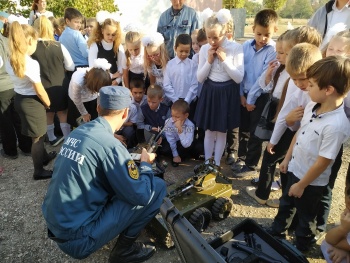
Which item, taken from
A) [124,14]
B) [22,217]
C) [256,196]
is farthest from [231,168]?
[124,14]

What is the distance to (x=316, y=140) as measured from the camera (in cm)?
210

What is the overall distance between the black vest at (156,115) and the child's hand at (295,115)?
78.7 inches

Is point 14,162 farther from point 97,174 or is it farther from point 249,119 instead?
point 249,119

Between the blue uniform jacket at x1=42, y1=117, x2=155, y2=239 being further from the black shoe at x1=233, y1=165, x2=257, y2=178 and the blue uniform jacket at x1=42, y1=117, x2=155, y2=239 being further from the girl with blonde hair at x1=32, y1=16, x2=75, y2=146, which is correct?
the girl with blonde hair at x1=32, y1=16, x2=75, y2=146

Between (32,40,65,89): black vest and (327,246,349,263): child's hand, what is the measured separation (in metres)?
3.78

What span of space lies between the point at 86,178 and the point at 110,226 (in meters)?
0.47

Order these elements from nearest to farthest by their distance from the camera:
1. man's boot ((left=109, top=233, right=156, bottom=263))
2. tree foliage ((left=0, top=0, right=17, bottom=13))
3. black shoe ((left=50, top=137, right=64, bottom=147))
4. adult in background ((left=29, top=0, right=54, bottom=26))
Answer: man's boot ((left=109, top=233, right=156, bottom=263)) < black shoe ((left=50, top=137, right=64, bottom=147)) < adult in background ((left=29, top=0, right=54, bottom=26)) < tree foliage ((left=0, top=0, right=17, bottom=13))

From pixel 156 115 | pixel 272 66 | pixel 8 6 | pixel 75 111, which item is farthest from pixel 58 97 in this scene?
pixel 8 6

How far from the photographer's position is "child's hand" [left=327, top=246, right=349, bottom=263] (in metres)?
2.01

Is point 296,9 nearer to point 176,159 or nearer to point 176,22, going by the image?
point 176,22

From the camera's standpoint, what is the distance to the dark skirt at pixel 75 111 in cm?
423

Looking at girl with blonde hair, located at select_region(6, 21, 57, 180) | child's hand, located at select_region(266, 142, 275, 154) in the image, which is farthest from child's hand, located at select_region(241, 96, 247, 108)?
girl with blonde hair, located at select_region(6, 21, 57, 180)

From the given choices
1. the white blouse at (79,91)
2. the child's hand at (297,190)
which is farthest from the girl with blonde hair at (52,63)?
the child's hand at (297,190)

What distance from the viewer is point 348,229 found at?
75.9 inches
